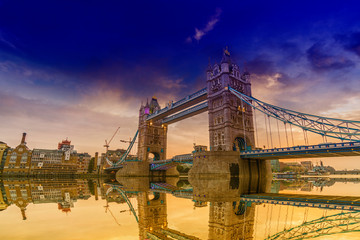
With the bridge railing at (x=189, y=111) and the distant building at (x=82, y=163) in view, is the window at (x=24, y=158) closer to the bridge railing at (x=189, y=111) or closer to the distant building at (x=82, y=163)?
the distant building at (x=82, y=163)

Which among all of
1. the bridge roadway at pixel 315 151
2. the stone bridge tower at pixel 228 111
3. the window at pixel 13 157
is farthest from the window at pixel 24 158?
the bridge roadway at pixel 315 151

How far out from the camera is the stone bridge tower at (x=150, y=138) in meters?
83.2

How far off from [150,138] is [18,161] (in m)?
66.1

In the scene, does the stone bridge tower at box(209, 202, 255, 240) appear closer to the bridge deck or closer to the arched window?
the bridge deck

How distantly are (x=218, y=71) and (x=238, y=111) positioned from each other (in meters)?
11.7

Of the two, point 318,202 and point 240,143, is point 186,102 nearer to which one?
point 240,143

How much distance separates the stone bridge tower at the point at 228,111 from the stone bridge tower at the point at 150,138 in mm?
37302

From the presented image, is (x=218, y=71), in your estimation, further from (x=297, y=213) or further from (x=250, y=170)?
(x=297, y=213)

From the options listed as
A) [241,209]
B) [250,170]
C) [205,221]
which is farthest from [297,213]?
[250,170]

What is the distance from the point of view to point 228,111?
49312mm

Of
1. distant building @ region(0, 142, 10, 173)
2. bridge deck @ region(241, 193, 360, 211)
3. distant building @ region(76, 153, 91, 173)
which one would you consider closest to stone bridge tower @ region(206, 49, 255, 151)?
bridge deck @ region(241, 193, 360, 211)

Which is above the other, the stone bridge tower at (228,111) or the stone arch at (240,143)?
the stone bridge tower at (228,111)

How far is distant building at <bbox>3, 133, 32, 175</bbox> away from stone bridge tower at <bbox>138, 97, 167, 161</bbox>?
58.0 m

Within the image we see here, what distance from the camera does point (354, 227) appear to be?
8.95 metres
